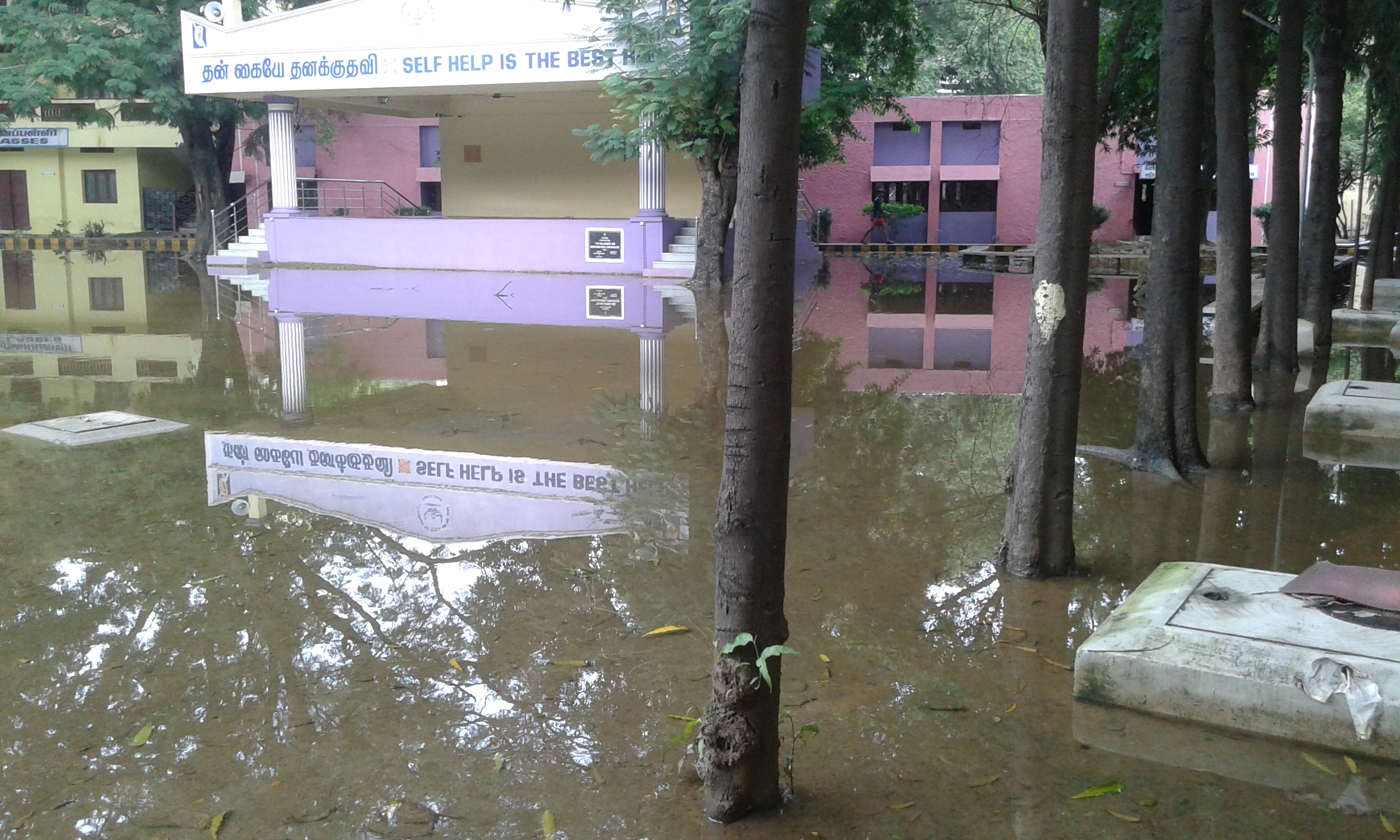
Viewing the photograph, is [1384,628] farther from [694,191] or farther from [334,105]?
[334,105]

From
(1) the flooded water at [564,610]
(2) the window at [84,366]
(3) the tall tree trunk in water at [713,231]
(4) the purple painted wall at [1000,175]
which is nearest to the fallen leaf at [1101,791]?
(1) the flooded water at [564,610]

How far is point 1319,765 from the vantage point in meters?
3.59

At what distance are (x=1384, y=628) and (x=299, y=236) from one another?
2449 centimetres

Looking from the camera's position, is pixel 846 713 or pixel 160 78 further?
pixel 160 78

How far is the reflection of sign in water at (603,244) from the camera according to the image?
76.1ft

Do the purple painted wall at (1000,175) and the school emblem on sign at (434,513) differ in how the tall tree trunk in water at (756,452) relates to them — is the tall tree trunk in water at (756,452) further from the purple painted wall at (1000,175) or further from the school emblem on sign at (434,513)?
the purple painted wall at (1000,175)

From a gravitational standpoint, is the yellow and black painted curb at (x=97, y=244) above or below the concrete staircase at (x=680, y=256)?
above

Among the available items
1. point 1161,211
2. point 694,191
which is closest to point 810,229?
point 694,191

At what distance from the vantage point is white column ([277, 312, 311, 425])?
913cm

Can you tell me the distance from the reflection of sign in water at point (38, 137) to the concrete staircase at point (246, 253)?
13.3 metres

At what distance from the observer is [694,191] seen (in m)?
26.7

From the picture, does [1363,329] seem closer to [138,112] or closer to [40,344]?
[40,344]

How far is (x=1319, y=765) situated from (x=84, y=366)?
11108mm

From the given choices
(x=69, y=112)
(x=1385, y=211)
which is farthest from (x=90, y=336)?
(x=69, y=112)
